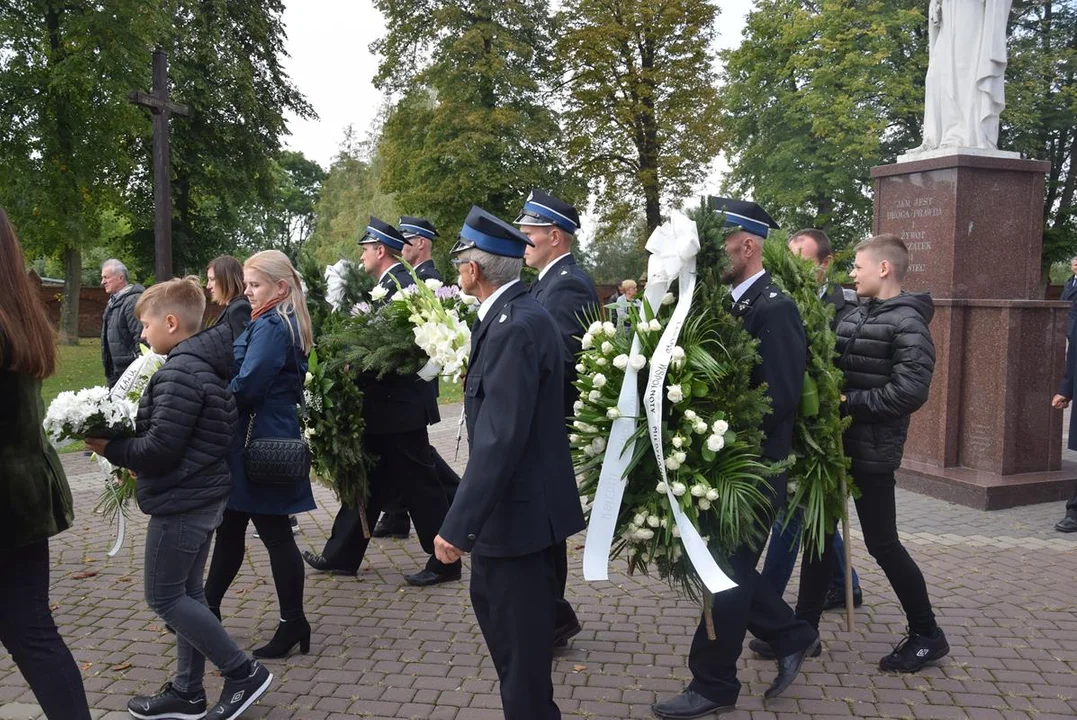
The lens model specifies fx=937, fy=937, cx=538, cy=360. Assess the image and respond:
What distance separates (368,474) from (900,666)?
3.25 m

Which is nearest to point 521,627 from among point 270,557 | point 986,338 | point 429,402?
point 270,557

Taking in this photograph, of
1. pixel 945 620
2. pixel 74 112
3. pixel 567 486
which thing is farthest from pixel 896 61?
pixel 567 486

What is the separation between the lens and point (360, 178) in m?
54.1

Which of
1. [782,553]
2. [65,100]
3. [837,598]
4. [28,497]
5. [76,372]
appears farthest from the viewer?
[65,100]

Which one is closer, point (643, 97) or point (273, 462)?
point (273, 462)

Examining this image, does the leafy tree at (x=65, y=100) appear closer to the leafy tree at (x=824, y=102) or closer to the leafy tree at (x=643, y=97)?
the leafy tree at (x=643, y=97)

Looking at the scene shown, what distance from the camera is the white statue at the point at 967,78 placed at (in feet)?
28.6

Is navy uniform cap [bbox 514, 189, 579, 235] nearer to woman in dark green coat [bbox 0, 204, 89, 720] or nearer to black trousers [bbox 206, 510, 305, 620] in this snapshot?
black trousers [bbox 206, 510, 305, 620]

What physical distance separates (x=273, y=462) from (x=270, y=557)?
1.66ft

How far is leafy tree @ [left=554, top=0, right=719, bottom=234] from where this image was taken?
31.3 metres

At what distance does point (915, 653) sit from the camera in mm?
4488

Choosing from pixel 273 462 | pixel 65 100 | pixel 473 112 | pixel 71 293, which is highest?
pixel 473 112

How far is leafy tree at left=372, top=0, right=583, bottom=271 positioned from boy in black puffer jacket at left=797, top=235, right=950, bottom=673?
26233 millimetres

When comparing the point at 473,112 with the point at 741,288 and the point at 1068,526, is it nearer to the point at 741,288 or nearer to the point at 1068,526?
the point at 1068,526
